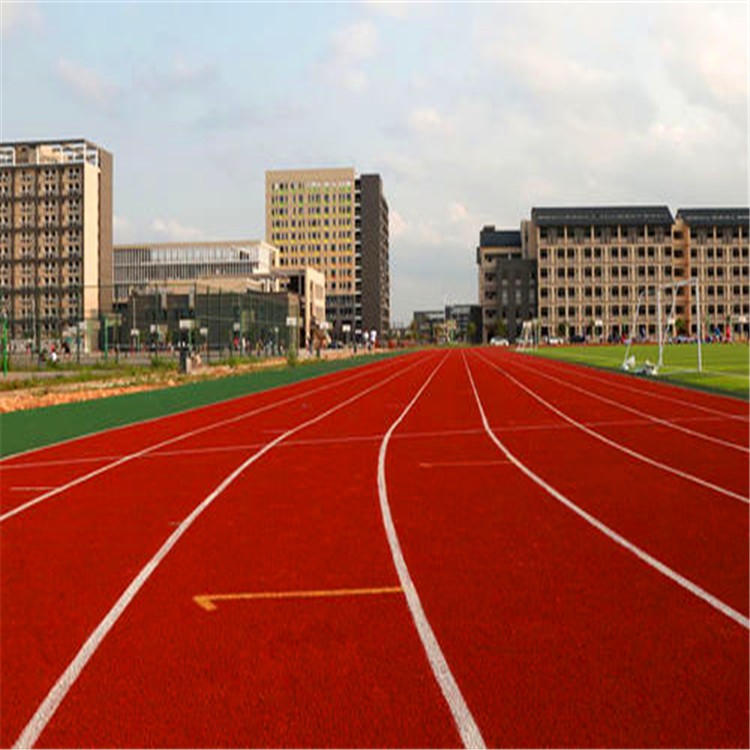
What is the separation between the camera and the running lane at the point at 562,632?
3492 millimetres

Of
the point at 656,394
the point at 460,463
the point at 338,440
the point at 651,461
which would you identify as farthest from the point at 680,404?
the point at 460,463

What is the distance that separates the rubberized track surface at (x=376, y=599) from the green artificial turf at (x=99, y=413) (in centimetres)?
280

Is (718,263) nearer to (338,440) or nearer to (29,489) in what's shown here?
(338,440)

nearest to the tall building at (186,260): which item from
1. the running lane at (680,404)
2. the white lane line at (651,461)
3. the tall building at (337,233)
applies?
the tall building at (337,233)

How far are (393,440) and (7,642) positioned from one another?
872 centimetres

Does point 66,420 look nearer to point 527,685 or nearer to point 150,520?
point 150,520

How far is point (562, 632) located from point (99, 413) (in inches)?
586

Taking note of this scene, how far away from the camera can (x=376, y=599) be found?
5.15 m

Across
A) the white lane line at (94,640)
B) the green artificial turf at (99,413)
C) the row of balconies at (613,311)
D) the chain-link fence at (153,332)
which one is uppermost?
the row of balconies at (613,311)

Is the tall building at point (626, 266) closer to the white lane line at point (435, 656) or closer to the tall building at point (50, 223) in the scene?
the tall building at point (50, 223)

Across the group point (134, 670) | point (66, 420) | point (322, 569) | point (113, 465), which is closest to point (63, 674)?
point (134, 670)

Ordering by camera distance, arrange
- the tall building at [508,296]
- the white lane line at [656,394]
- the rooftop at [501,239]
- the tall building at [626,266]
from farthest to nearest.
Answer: the rooftop at [501,239]
the tall building at [508,296]
the tall building at [626,266]
the white lane line at [656,394]

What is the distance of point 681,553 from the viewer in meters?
6.14

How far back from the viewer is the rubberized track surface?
3561mm
